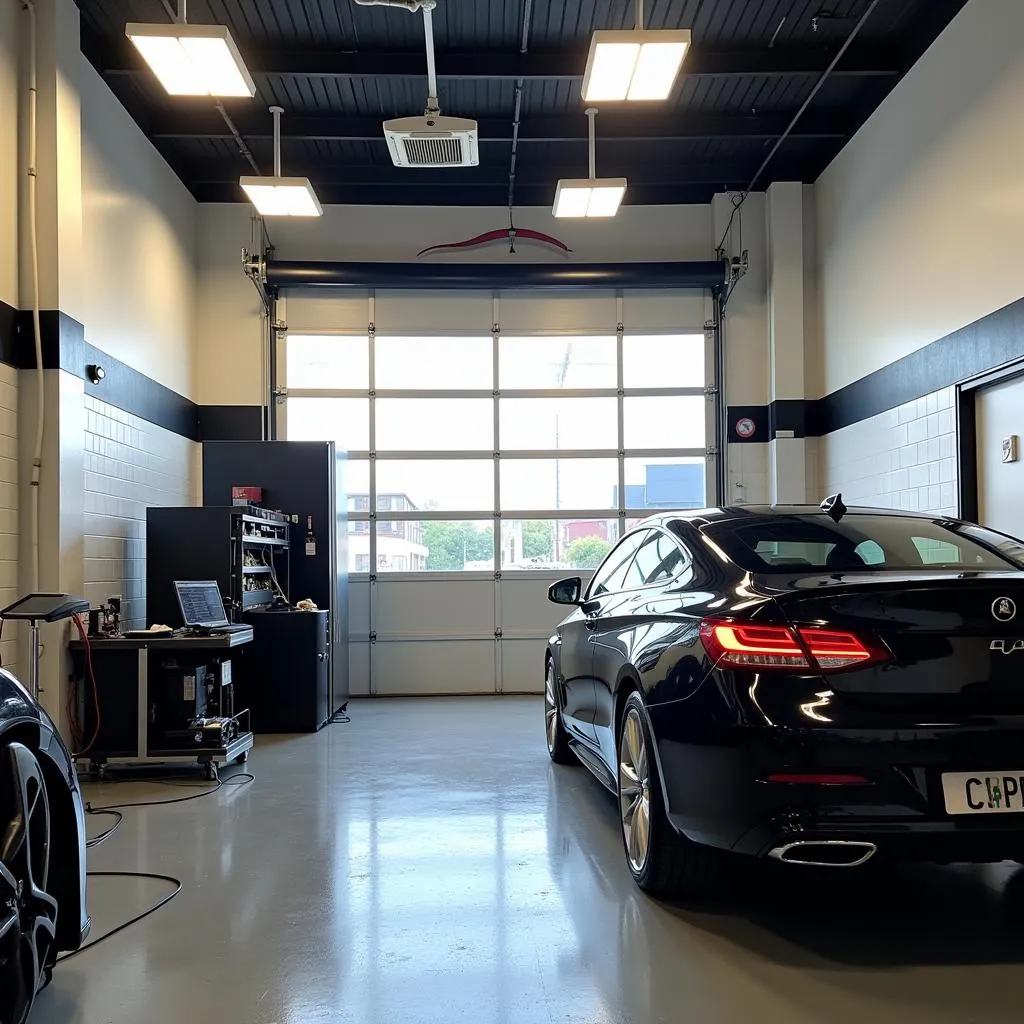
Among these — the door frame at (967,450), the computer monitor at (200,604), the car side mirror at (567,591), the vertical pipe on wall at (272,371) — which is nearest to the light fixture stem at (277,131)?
the vertical pipe on wall at (272,371)

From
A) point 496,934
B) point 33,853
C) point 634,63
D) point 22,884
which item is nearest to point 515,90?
point 634,63

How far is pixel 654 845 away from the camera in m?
3.02

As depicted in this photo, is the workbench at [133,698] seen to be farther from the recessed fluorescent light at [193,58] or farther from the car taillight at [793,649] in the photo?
the car taillight at [793,649]

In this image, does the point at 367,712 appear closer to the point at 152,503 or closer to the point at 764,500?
the point at 152,503

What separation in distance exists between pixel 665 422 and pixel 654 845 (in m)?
6.81

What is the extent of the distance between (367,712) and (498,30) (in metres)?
5.60

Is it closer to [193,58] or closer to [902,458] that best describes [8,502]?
[193,58]

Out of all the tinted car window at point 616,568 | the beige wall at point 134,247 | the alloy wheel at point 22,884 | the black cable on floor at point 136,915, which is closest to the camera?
the alloy wheel at point 22,884

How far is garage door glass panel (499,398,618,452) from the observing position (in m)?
9.39

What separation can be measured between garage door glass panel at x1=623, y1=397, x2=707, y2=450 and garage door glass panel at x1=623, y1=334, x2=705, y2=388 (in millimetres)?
181

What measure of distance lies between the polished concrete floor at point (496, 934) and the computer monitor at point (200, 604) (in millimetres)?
1555

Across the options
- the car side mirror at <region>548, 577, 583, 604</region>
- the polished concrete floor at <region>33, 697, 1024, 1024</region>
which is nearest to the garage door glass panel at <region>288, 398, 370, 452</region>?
the car side mirror at <region>548, 577, 583, 604</region>

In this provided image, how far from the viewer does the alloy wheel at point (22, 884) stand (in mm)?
2051

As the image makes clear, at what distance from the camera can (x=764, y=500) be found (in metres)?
9.12
